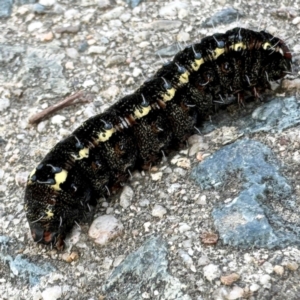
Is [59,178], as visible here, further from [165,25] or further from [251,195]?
[165,25]

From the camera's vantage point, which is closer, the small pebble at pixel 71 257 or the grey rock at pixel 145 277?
the grey rock at pixel 145 277

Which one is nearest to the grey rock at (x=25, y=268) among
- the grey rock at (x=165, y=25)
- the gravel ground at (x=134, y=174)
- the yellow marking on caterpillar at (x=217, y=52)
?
the gravel ground at (x=134, y=174)

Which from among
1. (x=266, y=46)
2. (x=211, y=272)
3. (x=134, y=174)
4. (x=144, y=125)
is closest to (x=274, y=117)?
(x=266, y=46)

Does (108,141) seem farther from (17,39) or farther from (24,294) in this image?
(17,39)

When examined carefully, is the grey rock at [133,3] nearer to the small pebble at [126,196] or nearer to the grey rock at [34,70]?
the grey rock at [34,70]

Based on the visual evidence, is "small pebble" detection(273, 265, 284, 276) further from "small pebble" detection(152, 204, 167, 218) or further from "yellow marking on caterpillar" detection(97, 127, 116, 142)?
"yellow marking on caterpillar" detection(97, 127, 116, 142)

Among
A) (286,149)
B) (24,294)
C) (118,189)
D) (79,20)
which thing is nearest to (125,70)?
(79,20)
